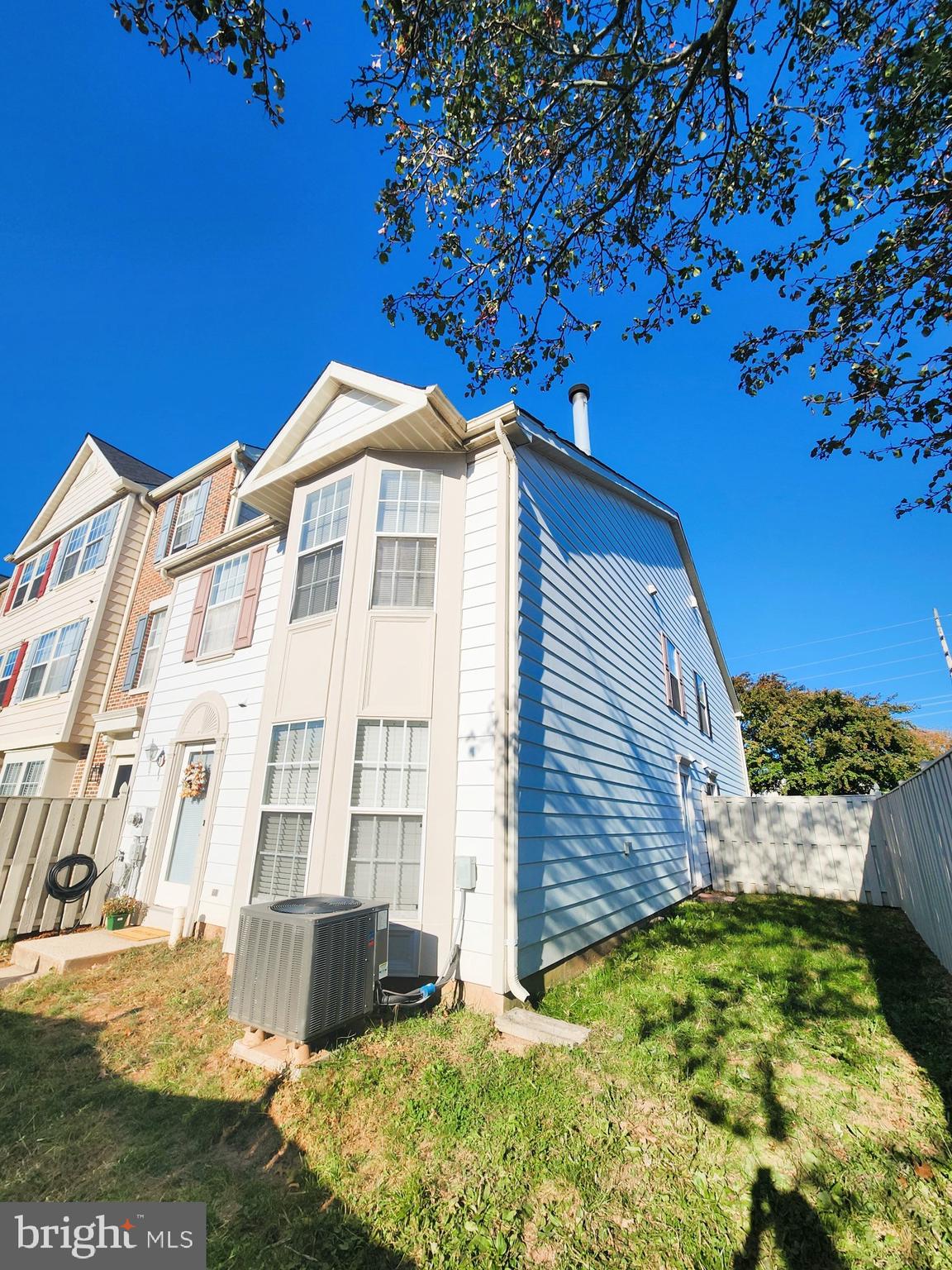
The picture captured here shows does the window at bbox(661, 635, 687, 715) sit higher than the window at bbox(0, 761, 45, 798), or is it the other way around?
the window at bbox(661, 635, 687, 715)

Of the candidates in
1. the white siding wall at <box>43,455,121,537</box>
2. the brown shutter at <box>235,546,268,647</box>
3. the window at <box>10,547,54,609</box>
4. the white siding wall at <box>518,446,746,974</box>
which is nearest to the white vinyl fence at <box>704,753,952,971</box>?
the white siding wall at <box>518,446,746,974</box>

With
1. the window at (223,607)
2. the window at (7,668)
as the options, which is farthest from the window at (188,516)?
the window at (7,668)

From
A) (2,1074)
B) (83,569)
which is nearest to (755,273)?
(2,1074)

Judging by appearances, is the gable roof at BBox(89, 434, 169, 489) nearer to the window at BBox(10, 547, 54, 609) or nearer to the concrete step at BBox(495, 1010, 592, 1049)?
the window at BBox(10, 547, 54, 609)

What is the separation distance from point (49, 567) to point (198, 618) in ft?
34.2

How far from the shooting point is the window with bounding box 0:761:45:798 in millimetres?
12898

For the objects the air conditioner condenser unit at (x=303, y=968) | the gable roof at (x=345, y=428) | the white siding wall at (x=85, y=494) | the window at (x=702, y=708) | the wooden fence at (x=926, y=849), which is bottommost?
the air conditioner condenser unit at (x=303, y=968)

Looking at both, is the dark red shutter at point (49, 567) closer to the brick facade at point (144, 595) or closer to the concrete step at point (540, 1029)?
the brick facade at point (144, 595)

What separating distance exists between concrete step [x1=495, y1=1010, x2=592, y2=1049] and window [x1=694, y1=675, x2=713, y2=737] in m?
10.7

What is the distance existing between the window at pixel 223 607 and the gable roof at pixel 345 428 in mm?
1721

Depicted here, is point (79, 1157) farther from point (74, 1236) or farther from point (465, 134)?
point (465, 134)

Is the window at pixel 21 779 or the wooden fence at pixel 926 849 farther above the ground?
the window at pixel 21 779

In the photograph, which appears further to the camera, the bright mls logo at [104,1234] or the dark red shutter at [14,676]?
the dark red shutter at [14,676]

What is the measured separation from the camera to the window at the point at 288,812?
244 inches
